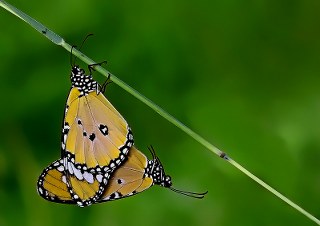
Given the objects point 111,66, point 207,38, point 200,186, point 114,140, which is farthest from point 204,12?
point 114,140

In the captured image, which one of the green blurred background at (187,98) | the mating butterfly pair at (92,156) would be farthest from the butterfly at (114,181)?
the green blurred background at (187,98)

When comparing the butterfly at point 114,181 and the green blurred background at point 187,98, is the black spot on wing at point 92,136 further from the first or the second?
the green blurred background at point 187,98

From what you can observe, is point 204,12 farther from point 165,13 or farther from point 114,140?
point 114,140

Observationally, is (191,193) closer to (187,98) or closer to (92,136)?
(187,98)

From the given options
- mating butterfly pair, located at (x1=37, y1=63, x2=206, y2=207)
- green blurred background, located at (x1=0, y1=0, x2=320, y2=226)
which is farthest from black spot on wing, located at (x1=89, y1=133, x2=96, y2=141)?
green blurred background, located at (x1=0, y1=0, x2=320, y2=226)

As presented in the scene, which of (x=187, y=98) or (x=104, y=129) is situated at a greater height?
(x=187, y=98)

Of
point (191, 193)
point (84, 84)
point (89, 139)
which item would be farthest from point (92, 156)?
point (191, 193)

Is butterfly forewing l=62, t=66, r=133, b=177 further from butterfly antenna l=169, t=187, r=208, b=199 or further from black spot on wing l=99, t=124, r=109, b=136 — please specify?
butterfly antenna l=169, t=187, r=208, b=199

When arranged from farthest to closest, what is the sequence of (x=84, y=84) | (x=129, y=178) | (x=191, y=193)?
(x=191, y=193) < (x=129, y=178) < (x=84, y=84)
